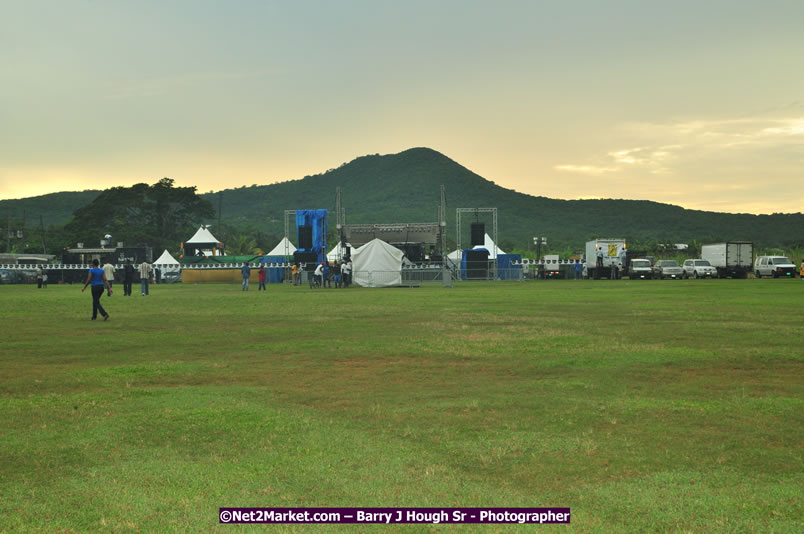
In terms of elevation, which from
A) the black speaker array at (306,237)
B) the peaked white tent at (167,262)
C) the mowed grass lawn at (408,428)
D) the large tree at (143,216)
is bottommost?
the mowed grass lawn at (408,428)

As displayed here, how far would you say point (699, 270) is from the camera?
6519cm

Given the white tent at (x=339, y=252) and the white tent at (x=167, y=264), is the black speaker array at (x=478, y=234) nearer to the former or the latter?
the white tent at (x=339, y=252)

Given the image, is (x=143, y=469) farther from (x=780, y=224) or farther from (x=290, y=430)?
(x=780, y=224)

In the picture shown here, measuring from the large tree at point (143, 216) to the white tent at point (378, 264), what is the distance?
7159 centimetres

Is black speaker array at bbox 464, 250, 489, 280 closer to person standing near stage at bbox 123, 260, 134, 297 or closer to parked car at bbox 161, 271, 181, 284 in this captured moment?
parked car at bbox 161, 271, 181, 284

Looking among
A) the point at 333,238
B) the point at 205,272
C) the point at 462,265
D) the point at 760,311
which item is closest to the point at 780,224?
the point at 333,238

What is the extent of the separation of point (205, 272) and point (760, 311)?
5297 cm

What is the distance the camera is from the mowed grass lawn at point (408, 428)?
547 centimetres

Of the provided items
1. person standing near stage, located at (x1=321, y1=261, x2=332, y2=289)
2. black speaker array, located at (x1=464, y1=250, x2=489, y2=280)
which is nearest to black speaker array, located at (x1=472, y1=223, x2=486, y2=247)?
black speaker array, located at (x1=464, y1=250, x2=489, y2=280)

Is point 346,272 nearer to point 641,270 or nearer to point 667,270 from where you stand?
point 641,270

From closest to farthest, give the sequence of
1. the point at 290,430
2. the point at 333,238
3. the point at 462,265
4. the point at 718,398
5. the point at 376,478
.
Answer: the point at 376,478 → the point at 290,430 → the point at 718,398 → the point at 462,265 → the point at 333,238

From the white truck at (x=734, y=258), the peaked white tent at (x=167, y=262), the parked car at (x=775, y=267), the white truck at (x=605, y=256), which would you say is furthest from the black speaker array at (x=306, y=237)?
the parked car at (x=775, y=267)

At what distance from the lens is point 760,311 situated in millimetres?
23969

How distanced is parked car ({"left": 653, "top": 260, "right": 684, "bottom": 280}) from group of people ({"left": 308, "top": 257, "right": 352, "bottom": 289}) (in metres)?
28.2
